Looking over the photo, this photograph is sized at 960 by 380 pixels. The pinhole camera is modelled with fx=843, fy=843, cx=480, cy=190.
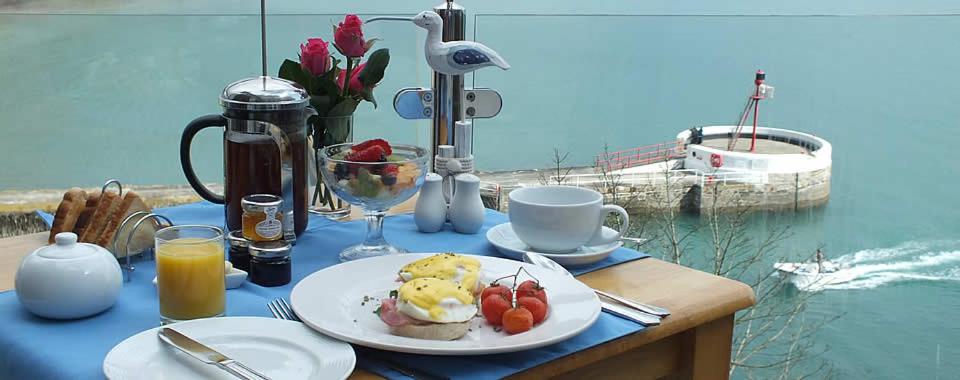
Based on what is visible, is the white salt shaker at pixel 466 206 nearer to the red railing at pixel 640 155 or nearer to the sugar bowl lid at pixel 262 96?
the sugar bowl lid at pixel 262 96

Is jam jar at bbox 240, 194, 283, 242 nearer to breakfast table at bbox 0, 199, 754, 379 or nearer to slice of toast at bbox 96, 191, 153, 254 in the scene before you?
breakfast table at bbox 0, 199, 754, 379

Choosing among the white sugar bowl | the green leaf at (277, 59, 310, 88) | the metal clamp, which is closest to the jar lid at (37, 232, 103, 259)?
the white sugar bowl

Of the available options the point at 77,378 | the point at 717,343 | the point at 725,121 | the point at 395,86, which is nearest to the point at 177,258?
the point at 77,378

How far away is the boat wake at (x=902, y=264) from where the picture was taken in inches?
315

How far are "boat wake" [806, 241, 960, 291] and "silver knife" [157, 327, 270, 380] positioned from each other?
8.14m

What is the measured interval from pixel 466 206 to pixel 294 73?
34cm

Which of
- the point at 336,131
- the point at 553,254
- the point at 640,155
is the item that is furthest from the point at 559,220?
the point at 640,155

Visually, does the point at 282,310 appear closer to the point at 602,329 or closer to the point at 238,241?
the point at 238,241

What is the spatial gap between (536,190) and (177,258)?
0.52 meters

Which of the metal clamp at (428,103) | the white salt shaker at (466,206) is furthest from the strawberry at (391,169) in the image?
the metal clamp at (428,103)

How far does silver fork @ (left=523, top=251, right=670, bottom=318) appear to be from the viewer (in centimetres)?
95

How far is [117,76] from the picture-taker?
523cm

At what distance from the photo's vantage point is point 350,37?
1311 mm

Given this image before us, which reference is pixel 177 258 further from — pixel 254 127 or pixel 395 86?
pixel 395 86
